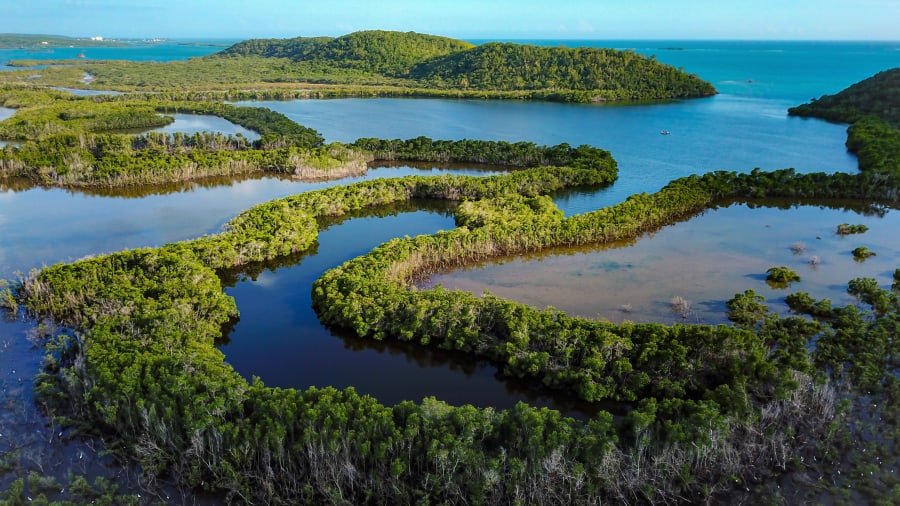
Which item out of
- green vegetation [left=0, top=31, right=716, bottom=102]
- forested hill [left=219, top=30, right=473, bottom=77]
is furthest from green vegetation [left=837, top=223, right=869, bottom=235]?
forested hill [left=219, top=30, right=473, bottom=77]

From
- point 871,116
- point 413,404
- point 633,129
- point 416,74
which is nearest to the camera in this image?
point 413,404

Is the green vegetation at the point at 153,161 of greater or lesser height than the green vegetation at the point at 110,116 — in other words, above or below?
below

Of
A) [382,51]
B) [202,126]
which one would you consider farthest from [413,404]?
[382,51]

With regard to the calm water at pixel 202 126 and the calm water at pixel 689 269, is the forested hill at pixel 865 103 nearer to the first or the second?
the calm water at pixel 689 269

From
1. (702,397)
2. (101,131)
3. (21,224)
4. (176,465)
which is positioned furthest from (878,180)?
(101,131)

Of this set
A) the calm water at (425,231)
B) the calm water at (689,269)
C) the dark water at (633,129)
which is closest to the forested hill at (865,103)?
the dark water at (633,129)

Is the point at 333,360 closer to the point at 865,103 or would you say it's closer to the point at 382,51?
the point at 865,103

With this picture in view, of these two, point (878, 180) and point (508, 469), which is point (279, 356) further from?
point (878, 180)
